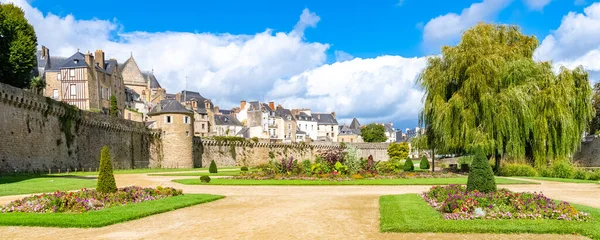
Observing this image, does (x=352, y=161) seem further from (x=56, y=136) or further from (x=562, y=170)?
(x=56, y=136)

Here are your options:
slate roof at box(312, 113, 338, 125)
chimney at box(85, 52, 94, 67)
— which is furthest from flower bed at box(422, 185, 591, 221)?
slate roof at box(312, 113, 338, 125)

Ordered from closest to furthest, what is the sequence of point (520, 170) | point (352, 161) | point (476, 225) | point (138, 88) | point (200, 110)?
point (476, 225)
point (352, 161)
point (520, 170)
point (138, 88)
point (200, 110)

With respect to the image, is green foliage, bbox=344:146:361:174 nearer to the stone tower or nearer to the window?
the stone tower

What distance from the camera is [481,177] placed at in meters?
13.6

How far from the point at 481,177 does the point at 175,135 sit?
42.4 m

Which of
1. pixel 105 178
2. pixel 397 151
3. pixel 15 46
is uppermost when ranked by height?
pixel 15 46

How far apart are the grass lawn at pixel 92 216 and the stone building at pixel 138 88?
65.6 metres

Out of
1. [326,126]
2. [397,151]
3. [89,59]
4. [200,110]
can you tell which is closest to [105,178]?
[89,59]

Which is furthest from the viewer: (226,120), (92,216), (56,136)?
(226,120)

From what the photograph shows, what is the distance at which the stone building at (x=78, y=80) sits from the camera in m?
56.0

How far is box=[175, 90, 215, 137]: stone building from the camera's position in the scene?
3195 inches

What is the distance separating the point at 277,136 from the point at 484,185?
274 ft

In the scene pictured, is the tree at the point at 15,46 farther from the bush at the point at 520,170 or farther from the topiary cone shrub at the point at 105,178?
the bush at the point at 520,170

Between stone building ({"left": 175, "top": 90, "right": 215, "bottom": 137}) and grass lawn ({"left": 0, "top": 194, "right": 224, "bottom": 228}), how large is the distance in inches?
2579
